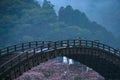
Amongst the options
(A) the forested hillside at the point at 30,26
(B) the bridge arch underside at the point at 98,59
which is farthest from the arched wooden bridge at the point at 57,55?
(A) the forested hillside at the point at 30,26

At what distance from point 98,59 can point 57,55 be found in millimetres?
7512

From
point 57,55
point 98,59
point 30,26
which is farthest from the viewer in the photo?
point 30,26

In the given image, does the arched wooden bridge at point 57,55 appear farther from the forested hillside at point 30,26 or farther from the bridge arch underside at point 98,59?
the forested hillside at point 30,26

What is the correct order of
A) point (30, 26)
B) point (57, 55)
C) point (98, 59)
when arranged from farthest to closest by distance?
point (30, 26), point (98, 59), point (57, 55)

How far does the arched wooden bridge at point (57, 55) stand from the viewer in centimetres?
2400

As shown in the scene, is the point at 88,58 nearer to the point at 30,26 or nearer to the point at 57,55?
the point at 57,55

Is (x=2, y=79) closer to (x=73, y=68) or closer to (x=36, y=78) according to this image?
(x=36, y=78)

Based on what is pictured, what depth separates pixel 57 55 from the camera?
30359 millimetres

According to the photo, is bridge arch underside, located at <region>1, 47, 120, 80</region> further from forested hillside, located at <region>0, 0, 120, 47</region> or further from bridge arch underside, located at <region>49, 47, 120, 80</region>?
forested hillside, located at <region>0, 0, 120, 47</region>

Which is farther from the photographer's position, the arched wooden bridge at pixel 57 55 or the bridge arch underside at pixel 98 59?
the bridge arch underside at pixel 98 59

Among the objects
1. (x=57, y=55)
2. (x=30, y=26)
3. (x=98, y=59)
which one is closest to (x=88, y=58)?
(x=98, y=59)

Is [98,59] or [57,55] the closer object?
[57,55]

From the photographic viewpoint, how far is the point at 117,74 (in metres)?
37.1

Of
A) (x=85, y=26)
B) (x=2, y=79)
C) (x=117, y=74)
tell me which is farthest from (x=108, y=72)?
(x=85, y=26)
